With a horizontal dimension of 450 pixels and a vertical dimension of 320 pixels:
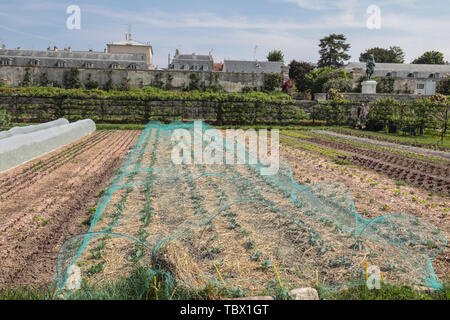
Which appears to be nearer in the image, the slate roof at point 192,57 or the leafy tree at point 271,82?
the leafy tree at point 271,82

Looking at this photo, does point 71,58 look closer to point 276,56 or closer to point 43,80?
point 43,80

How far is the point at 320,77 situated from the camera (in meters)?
47.2

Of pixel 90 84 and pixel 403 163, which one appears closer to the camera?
pixel 403 163

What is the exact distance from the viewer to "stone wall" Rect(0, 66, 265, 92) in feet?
113

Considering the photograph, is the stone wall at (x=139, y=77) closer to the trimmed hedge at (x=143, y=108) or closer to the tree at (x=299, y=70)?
the trimmed hedge at (x=143, y=108)

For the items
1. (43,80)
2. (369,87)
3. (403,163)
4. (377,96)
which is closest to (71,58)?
(43,80)

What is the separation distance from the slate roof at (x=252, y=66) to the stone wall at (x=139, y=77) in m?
14.9

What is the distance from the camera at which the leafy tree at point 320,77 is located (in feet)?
149

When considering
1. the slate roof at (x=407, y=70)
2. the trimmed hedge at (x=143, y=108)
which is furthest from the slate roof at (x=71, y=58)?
the slate roof at (x=407, y=70)

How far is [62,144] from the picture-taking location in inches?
520

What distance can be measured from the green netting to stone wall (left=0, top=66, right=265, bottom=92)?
100.0 feet

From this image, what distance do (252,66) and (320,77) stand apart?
1126 cm
